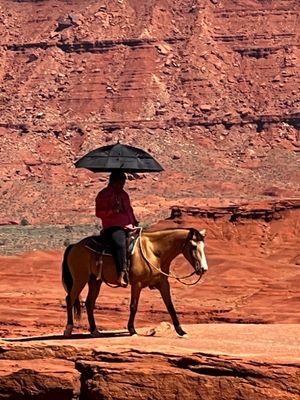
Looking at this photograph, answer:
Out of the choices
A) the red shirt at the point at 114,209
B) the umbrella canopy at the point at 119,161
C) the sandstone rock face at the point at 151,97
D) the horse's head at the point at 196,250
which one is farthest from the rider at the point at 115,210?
the sandstone rock face at the point at 151,97

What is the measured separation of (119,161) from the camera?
14172 millimetres

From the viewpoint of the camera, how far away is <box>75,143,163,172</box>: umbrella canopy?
14.1 metres

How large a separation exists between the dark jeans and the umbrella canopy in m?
0.68

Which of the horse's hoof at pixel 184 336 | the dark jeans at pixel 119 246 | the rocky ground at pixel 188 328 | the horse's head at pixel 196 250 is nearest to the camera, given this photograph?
the rocky ground at pixel 188 328

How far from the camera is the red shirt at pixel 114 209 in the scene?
46.9 ft

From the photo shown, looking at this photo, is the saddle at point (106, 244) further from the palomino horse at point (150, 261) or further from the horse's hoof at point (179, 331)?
the horse's hoof at point (179, 331)

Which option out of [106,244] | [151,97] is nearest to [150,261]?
[106,244]

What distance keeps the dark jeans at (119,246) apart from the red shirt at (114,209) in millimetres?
243

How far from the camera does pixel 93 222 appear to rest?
9356cm

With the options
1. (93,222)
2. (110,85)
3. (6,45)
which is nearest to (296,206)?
(93,222)

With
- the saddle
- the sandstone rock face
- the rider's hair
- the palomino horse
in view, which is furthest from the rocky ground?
the sandstone rock face

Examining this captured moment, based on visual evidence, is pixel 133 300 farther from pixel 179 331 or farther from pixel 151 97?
pixel 151 97

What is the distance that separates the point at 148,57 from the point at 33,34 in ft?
46.2

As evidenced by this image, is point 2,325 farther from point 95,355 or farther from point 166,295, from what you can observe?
point 95,355
